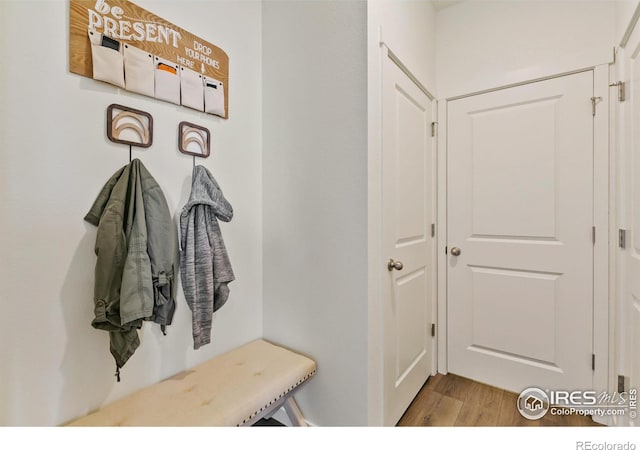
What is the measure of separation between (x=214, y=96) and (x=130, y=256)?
880 millimetres

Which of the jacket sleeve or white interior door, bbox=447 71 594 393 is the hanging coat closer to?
the jacket sleeve

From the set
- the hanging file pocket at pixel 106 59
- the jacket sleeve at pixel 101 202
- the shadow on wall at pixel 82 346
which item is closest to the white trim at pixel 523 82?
the hanging file pocket at pixel 106 59

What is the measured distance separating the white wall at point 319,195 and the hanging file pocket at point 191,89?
0.40m

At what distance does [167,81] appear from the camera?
1286 millimetres

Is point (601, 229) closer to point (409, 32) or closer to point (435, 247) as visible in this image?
point (435, 247)

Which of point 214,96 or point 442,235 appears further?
point 442,235

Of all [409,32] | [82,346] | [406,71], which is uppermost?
[409,32]

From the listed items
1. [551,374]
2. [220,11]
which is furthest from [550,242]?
[220,11]

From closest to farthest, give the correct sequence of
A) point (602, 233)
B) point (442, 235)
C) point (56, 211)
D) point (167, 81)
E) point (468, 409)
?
1. point (56, 211)
2. point (167, 81)
3. point (602, 233)
4. point (468, 409)
5. point (442, 235)

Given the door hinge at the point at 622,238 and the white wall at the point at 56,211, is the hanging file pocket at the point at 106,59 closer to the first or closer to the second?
the white wall at the point at 56,211

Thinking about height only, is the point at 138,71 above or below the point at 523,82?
below

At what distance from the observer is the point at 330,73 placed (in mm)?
1413

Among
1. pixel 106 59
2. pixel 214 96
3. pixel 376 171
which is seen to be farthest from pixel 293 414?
pixel 106 59

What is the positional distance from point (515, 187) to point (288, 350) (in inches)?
66.9
